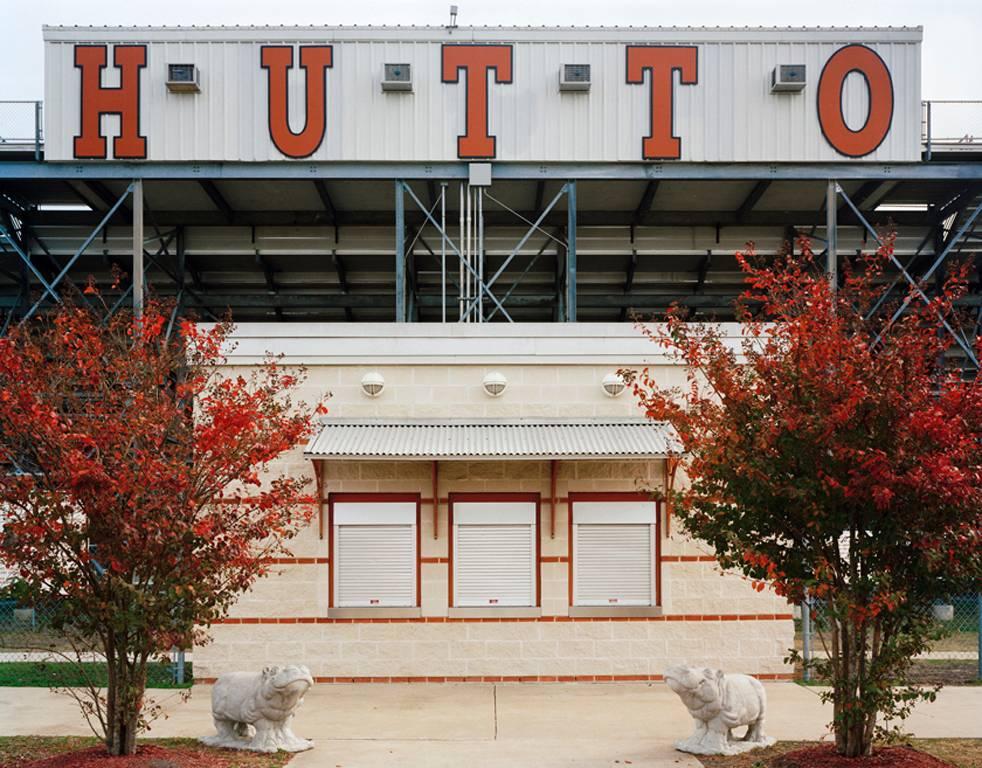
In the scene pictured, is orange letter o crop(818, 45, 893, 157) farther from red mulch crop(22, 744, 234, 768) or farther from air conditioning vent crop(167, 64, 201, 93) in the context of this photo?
red mulch crop(22, 744, 234, 768)

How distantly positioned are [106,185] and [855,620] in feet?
56.9

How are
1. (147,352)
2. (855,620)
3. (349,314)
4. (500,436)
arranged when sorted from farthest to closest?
(349,314) → (500,436) → (147,352) → (855,620)

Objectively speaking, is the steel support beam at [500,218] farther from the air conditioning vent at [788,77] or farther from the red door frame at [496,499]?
the red door frame at [496,499]

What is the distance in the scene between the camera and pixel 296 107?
19203mm

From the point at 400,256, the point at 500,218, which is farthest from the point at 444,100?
the point at 500,218

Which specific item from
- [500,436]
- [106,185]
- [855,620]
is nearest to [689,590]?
[500,436]

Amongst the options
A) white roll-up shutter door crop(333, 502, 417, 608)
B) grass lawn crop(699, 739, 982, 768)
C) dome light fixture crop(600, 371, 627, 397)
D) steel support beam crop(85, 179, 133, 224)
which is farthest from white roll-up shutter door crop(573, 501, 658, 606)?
steel support beam crop(85, 179, 133, 224)

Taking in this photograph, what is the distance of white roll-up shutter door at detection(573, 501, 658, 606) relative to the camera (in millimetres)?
14750

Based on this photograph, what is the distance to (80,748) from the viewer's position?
1045 centimetres

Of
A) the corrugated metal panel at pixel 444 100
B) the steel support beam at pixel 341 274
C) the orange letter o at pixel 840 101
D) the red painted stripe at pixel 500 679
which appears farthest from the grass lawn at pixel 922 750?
the steel support beam at pixel 341 274

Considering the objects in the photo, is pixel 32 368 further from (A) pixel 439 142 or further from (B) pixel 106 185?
(B) pixel 106 185

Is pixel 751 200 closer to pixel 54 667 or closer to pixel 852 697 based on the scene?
pixel 852 697

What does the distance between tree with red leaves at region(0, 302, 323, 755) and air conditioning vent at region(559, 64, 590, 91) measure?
11.1 meters

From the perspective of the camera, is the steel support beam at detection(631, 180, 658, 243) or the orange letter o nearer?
the orange letter o
